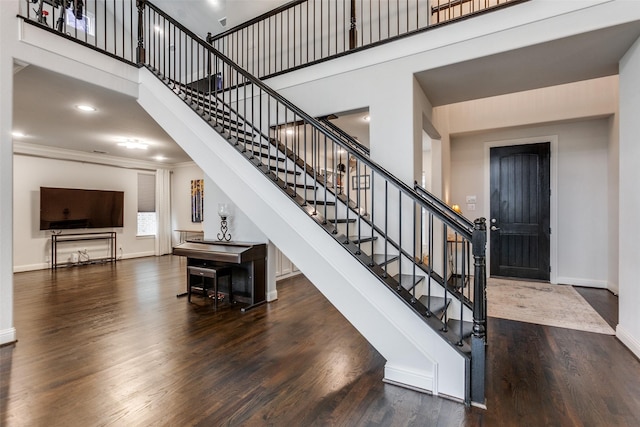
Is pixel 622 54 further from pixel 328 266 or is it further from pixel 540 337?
pixel 328 266

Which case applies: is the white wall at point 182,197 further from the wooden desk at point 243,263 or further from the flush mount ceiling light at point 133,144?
the wooden desk at point 243,263

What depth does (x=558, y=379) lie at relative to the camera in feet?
7.47

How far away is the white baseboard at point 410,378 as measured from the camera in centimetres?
211

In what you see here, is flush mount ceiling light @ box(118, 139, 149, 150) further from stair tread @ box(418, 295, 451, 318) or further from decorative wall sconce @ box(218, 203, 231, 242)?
stair tread @ box(418, 295, 451, 318)

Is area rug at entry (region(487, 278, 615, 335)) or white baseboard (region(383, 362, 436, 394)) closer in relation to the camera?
white baseboard (region(383, 362, 436, 394))

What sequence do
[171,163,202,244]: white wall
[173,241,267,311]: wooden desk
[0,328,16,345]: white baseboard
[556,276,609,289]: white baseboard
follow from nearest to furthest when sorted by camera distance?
[0,328,16,345]: white baseboard, [173,241,267,311]: wooden desk, [556,276,609,289]: white baseboard, [171,163,202,244]: white wall

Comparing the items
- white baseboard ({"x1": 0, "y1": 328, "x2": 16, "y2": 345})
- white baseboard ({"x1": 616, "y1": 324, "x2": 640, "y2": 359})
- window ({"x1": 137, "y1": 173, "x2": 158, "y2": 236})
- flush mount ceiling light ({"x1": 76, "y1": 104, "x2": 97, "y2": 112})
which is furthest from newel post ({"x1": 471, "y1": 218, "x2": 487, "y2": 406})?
window ({"x1": 137, "y1": 173, "x2": 158, "y2": 236})

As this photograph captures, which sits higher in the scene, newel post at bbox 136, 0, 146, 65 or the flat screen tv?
newel post at bbox 136, 0, 146, 65

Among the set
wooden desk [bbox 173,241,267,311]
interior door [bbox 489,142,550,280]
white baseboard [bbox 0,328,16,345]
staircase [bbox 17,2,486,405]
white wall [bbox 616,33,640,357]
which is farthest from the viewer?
interior door [bbox 489,142,550,280]

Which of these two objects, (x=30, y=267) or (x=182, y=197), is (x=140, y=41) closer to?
(x=30, y=267)

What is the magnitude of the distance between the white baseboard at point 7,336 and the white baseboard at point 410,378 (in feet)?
10.9

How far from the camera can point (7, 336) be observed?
284 centimetres

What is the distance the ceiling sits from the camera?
9.31ft

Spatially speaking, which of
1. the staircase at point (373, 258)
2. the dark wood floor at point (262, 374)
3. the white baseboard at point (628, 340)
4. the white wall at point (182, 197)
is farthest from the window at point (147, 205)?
the white baseboard at point (628, 340)
